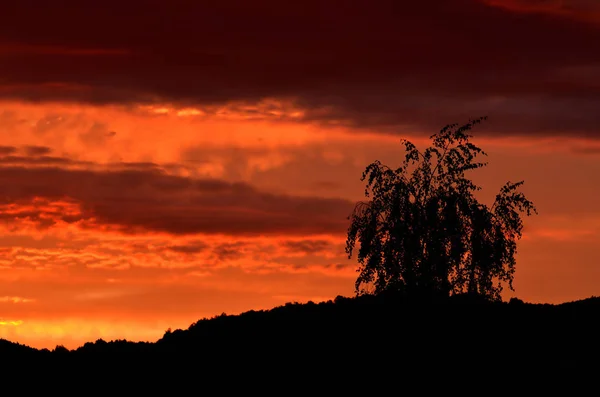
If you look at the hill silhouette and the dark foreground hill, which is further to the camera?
the hill silhouette

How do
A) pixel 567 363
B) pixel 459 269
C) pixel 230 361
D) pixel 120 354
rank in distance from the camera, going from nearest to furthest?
pixel 567 363 → pixel 230 361 → pixel 120 354 → pixel 459 269

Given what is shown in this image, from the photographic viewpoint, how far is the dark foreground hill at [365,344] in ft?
113

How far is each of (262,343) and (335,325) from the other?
3103mm

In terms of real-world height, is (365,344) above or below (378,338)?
below

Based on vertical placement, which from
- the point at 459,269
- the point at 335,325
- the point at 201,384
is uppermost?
the point at 459,269

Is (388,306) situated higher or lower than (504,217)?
lower

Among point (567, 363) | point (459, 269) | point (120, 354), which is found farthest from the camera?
point (459, 269)

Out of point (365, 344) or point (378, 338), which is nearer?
point (365, 344)

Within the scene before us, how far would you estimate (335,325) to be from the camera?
38.1m

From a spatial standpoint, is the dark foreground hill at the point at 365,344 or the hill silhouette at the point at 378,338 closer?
the dark foreground hill at the point at 365,344

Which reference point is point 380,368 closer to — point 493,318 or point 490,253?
point 493,318

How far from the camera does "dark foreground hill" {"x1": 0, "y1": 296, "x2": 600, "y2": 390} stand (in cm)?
3450

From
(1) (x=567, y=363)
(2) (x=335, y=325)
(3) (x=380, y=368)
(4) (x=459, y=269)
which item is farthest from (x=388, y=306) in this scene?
(4) (x=459, y=269)

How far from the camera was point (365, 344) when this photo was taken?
1425 inches
